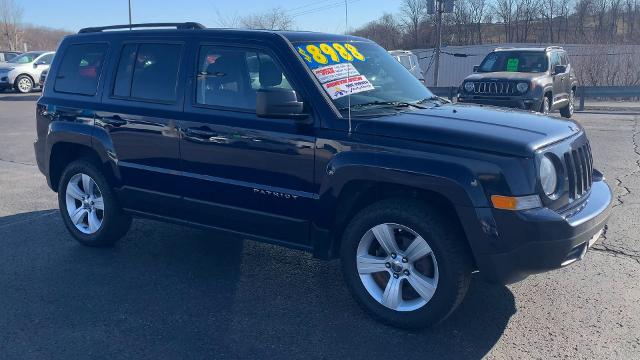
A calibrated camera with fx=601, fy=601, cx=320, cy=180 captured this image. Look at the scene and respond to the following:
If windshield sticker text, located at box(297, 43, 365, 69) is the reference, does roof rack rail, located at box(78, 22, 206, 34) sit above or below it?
above

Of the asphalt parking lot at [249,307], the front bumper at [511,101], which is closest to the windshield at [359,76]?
the asphalt parking lot at [249,307]

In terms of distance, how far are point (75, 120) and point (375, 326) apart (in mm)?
3233

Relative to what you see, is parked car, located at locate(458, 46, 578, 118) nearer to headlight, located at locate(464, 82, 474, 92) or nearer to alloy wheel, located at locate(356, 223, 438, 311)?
headlight, located at locate(464, 82, 474, 92)

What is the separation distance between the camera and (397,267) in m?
3.91

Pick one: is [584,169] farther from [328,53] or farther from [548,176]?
[328,53]

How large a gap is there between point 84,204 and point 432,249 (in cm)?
339

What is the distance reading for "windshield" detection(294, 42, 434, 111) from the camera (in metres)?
4.25

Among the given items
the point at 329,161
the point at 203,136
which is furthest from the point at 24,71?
the point at 329,161

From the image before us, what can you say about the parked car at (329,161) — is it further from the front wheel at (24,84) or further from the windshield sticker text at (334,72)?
the front wheel at (24,84)

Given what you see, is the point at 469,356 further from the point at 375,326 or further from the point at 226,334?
the point at 226,334

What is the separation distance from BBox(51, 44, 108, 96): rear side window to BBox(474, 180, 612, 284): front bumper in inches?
143

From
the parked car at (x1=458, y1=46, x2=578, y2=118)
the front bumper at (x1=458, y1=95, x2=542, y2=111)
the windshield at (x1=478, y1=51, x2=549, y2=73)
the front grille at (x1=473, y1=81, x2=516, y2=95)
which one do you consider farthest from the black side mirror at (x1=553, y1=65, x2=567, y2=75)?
the front grille at (x1=473, y1=81, x2=516, y2=95)

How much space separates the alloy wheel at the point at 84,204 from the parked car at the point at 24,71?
21704 mm

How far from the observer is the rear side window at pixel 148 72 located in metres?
4.78
